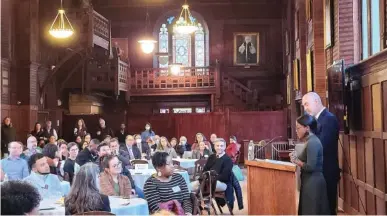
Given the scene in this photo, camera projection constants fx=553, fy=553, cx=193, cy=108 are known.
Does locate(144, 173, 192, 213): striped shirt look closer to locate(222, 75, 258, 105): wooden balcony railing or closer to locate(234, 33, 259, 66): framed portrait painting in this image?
locate(222, 75, 258, 105): wooden balcony railing

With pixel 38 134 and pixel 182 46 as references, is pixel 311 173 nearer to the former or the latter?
pixel 38 134

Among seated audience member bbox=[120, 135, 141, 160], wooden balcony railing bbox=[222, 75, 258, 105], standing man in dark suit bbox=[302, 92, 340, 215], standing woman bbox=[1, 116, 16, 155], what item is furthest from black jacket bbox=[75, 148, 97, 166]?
wooden balcony railing bbox=[222, 75, 258, 105]

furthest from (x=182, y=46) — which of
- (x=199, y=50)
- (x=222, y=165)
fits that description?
(x=222, y=165)

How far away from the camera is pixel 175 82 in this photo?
20.8m

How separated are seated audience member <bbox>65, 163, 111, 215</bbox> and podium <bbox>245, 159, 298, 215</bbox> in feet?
7.39

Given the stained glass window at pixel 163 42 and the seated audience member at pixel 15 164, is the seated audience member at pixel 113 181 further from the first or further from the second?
the stained glass window at pixel 163 42

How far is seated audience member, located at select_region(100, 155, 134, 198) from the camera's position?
561cm

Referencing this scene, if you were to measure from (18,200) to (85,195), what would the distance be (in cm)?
151

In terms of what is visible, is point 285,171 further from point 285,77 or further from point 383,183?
point 285,77

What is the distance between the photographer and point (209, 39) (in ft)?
73.9

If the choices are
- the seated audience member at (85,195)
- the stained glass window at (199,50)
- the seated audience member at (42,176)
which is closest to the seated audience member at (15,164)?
the seated audience member at (42,176)

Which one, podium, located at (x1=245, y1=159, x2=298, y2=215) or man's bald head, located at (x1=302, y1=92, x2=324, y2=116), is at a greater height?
man's bald head, located at (x1=302, y1=92, x2=324, y2=116)

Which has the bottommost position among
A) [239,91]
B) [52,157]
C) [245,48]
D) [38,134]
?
[52,157]

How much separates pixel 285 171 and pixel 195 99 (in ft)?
54.2
